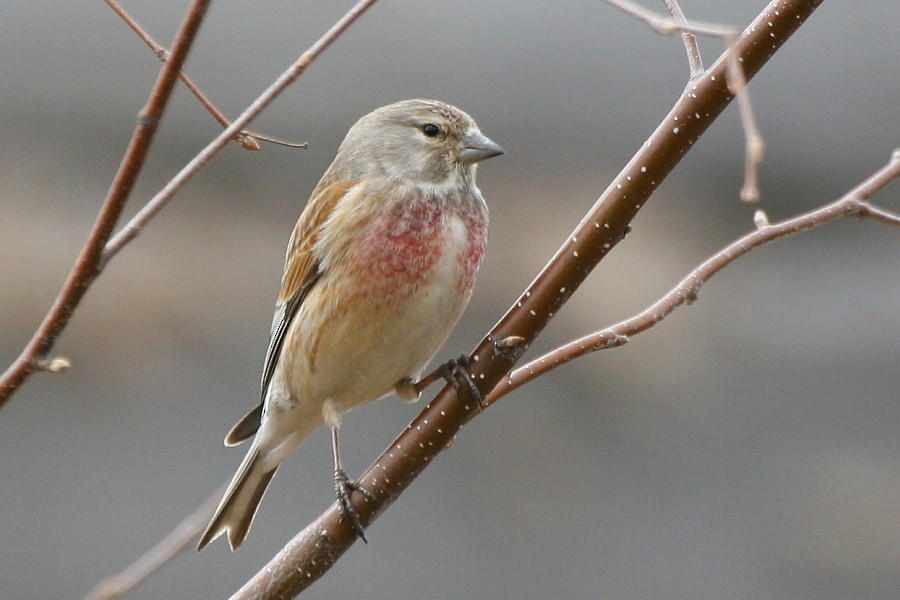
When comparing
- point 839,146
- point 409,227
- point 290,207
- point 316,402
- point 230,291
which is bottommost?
point 316,402

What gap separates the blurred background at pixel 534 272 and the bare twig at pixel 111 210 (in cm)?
407

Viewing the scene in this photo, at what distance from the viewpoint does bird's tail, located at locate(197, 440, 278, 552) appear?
3.73m

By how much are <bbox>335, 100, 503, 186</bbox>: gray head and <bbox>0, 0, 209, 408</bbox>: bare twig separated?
1.96m

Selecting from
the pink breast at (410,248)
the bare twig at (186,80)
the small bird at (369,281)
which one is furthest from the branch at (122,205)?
the pink breast at (410,248)

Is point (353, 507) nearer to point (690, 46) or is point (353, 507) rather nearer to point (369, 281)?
point (369, 281)

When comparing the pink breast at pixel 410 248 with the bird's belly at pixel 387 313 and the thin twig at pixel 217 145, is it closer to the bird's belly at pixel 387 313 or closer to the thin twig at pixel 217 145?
the bird's belly at pixel 387 313

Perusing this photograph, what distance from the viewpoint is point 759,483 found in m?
6.08

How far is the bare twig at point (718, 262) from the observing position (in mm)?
2402

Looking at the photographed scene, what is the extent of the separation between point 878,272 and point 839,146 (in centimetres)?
71

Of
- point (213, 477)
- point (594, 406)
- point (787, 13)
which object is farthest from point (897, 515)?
point (787, 13)

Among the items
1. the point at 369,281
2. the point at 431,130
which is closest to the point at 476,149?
the point at 431,130

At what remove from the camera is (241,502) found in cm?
381

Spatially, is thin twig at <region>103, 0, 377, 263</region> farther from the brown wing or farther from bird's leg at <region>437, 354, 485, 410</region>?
the brown wing

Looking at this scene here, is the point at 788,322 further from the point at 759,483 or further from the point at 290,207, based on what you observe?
the point at 290,207
